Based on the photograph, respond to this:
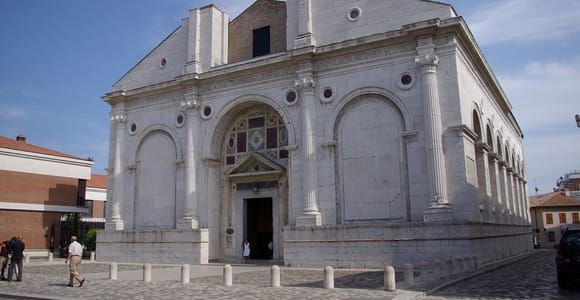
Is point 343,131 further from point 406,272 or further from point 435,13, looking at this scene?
point 406,272

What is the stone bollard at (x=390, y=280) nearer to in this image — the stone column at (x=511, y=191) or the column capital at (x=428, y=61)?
the column capital at (x=428, y=61)

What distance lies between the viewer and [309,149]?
21.1 metres

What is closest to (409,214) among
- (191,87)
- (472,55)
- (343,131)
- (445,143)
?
(445,143)

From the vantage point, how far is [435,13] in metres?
19.8

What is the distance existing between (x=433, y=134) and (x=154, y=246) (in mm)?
14561

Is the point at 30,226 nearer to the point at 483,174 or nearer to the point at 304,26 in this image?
the point at 304,26

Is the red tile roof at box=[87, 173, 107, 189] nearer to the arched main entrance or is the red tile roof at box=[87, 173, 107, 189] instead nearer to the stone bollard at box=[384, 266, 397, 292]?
the arched main entrance

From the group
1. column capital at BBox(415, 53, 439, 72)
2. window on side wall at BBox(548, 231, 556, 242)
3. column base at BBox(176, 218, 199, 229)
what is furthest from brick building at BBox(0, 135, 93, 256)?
window on side wall at BBox(548, 231, 556, 242)

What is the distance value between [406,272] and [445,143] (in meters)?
7.24

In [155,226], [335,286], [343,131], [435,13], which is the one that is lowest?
[335,286]

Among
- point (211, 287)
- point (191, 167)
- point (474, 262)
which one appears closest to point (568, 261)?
point (474, 262)

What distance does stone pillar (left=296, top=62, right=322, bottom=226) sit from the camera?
20656mm

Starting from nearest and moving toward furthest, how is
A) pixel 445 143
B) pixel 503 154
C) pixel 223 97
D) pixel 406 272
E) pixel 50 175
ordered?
pixel 406 272, pixel 445 143, pixel 223 97, pixel 503 154, pixel 50 175

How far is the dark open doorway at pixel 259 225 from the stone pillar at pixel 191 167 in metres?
2.59
